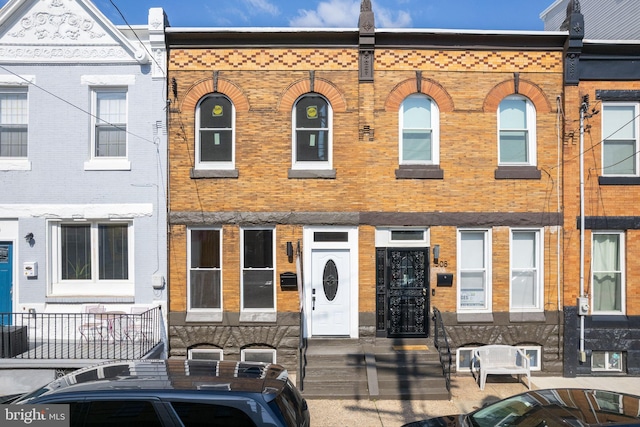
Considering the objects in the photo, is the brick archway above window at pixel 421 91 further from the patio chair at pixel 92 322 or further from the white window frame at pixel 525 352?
the patio chair at pixel 92 322

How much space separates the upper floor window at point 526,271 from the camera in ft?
33.4

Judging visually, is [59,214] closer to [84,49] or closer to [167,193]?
[167,193]

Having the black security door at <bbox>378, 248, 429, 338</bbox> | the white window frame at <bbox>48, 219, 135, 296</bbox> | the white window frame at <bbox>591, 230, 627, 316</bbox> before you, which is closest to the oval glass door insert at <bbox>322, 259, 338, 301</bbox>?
the black security door at <bbox>378, 248, 429, 338</bbox>

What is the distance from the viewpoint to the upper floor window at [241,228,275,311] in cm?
1012

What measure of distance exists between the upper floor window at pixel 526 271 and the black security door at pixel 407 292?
203cm

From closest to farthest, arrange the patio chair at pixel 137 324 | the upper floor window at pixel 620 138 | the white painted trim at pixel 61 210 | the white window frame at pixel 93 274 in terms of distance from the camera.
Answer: the patio chair at pixel 137 324
the white painted trim at pixel 61 210
the white window frame at pixel 93 274
the upper floor window at pixel 620 138

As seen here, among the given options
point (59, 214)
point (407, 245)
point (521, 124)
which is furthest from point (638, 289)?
point (59, 214)

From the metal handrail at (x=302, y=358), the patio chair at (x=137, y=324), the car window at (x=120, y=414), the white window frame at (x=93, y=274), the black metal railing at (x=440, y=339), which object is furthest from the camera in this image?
the white window frame at (x=93, y=274)

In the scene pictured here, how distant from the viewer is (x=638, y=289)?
10.1m

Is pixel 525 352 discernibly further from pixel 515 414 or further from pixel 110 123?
pixel 110 123

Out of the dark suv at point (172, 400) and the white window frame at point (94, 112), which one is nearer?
the dark suv at point (172, 400)

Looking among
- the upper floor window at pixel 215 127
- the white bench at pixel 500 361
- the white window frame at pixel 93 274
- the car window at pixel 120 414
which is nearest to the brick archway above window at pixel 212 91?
the upper floor window at pixel 215 127

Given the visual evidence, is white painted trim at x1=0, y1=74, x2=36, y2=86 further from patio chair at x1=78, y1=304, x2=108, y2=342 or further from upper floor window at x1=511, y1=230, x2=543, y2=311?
upper floor window at x1=511, y1=230, x2=543, y2=311

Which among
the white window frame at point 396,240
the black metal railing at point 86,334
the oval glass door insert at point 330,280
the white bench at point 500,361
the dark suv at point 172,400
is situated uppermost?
the white window frame at point 396,240
